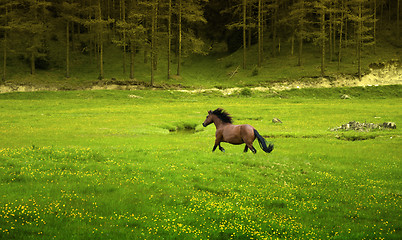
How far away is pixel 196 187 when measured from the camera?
15.0 metres

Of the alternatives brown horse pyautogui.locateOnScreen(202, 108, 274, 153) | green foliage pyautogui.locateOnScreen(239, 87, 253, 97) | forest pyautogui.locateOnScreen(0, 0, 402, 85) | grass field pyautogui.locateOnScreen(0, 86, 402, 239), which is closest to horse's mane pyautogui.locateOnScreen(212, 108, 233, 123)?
brown horse pyautogui.locateOnScreen(202, 108, 274, 153)

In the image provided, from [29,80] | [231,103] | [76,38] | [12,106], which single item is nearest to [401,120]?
[231,103]

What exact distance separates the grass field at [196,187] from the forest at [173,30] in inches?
1730

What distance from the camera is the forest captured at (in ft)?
235

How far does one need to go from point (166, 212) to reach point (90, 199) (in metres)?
2.92

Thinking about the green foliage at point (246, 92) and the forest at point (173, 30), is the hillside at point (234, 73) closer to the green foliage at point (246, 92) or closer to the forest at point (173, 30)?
the forest at point (173, 30)

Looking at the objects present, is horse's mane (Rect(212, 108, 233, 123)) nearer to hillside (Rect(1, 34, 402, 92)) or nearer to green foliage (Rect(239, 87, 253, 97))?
green foliage (Rect(239, 87, 253, 97))

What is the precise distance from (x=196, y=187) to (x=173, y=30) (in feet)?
254

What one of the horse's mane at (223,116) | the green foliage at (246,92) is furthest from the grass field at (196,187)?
the green foliage at (246,92)

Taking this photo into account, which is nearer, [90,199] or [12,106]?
[90,199]

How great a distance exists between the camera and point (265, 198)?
1379 centimetres

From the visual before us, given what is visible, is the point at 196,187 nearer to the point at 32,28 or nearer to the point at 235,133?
the point at 235,133

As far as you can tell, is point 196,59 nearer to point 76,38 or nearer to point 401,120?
point 76,38

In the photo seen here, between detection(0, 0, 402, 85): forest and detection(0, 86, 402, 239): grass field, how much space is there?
144 feet
